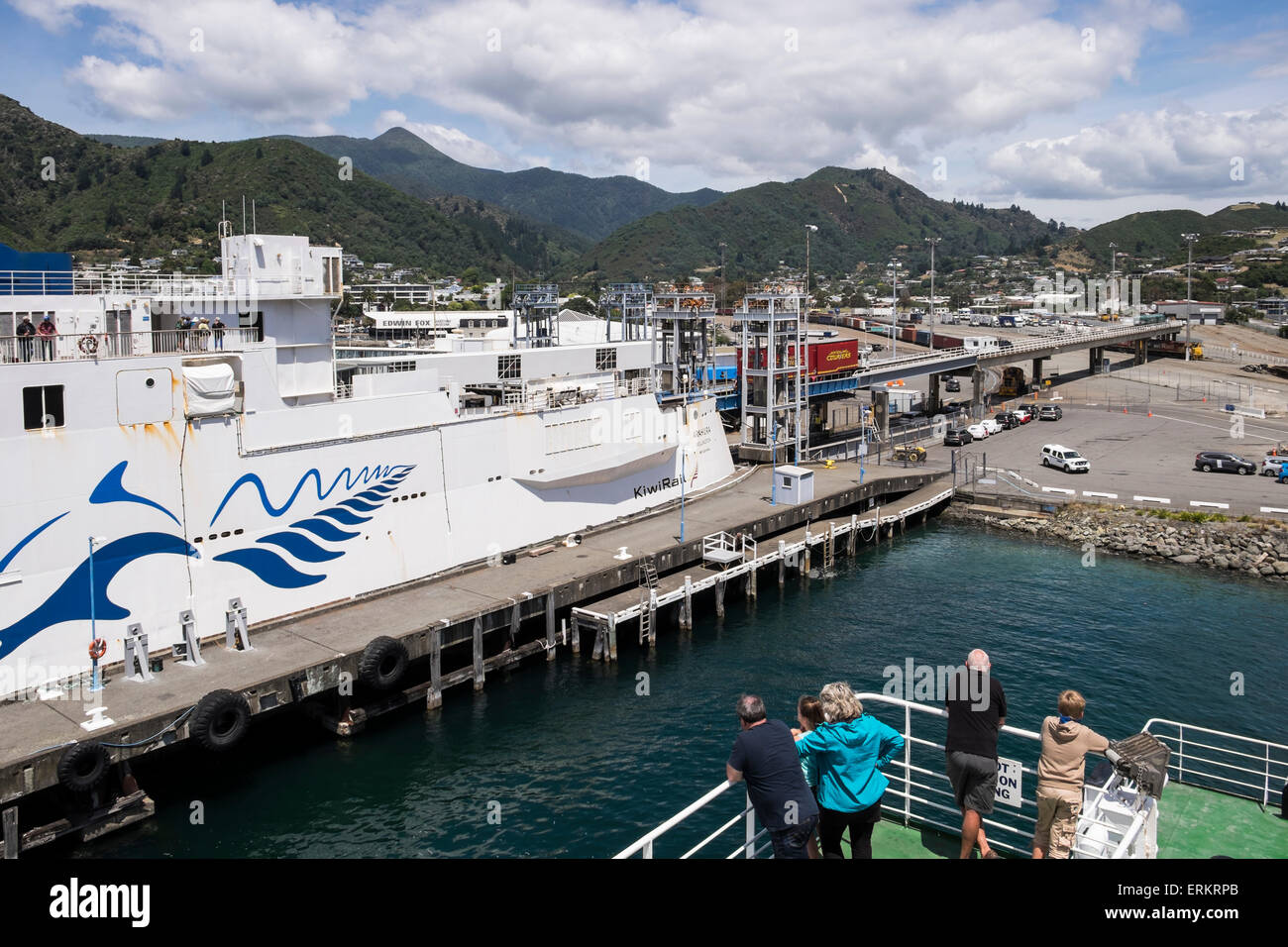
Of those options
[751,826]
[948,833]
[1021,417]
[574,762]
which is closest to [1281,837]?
[948,833]

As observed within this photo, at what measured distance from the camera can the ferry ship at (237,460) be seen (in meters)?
20.2

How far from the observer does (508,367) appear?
3562 cm

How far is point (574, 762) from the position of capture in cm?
2112

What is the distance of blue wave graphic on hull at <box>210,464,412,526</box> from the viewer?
23.4m

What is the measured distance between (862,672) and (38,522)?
20431 mm

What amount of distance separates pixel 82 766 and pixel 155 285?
15.5 m

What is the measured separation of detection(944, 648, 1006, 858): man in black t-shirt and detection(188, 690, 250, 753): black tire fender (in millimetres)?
15299

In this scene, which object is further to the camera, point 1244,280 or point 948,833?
point 1244,280

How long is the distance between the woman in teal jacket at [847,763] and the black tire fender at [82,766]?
48.5 ft

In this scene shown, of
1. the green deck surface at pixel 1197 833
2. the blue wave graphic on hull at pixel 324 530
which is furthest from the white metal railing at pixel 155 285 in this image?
the green deck surface at pixel 1197 833

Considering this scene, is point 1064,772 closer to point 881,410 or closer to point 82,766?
point 82,766

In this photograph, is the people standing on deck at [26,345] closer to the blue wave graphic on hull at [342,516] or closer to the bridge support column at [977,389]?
the blue wave graphic on hull at [342,516]

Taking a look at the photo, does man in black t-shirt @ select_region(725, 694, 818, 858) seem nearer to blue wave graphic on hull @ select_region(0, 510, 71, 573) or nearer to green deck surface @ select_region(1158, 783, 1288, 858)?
green deck surface @ select_region(1158, 783, 1288, 858)
